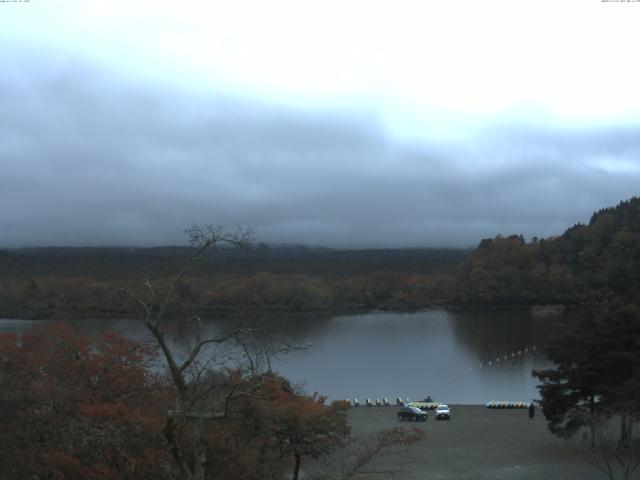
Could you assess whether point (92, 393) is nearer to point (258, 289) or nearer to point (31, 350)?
point (31, 350)

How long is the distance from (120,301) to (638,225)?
88.8m

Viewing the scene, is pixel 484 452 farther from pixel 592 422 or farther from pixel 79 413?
pixel 79 413

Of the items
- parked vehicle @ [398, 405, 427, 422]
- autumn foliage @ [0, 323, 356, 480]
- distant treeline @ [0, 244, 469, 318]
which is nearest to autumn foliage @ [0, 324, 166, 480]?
autumn foliage @ [0, 323, 356, 480]

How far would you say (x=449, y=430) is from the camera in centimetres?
2208

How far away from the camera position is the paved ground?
15.8 metres

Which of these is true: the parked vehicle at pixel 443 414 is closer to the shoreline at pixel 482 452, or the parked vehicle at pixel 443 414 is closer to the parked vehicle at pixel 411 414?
the shoreline at pixel 482 452

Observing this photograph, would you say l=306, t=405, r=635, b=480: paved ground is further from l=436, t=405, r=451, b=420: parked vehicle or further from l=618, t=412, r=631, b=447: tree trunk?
l=618, t=412, r=631, b=447: tree trunk

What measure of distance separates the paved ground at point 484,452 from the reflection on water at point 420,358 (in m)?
4.25

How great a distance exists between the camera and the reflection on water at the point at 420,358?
3316 cm

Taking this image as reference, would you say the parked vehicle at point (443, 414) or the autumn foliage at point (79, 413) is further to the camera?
the parked vehicle at point (443, 414)

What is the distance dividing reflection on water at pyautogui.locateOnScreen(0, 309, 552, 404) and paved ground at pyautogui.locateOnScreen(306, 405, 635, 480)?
425 cm

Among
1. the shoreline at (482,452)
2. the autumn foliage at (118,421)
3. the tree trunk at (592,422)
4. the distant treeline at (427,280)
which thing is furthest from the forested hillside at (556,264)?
the autumn foliage at (118,421)

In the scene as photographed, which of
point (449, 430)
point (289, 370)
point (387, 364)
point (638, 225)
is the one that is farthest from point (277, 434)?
point (638, 225)

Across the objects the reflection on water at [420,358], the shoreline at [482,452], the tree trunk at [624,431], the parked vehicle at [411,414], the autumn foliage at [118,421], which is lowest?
the reflection on water at [420,358]
